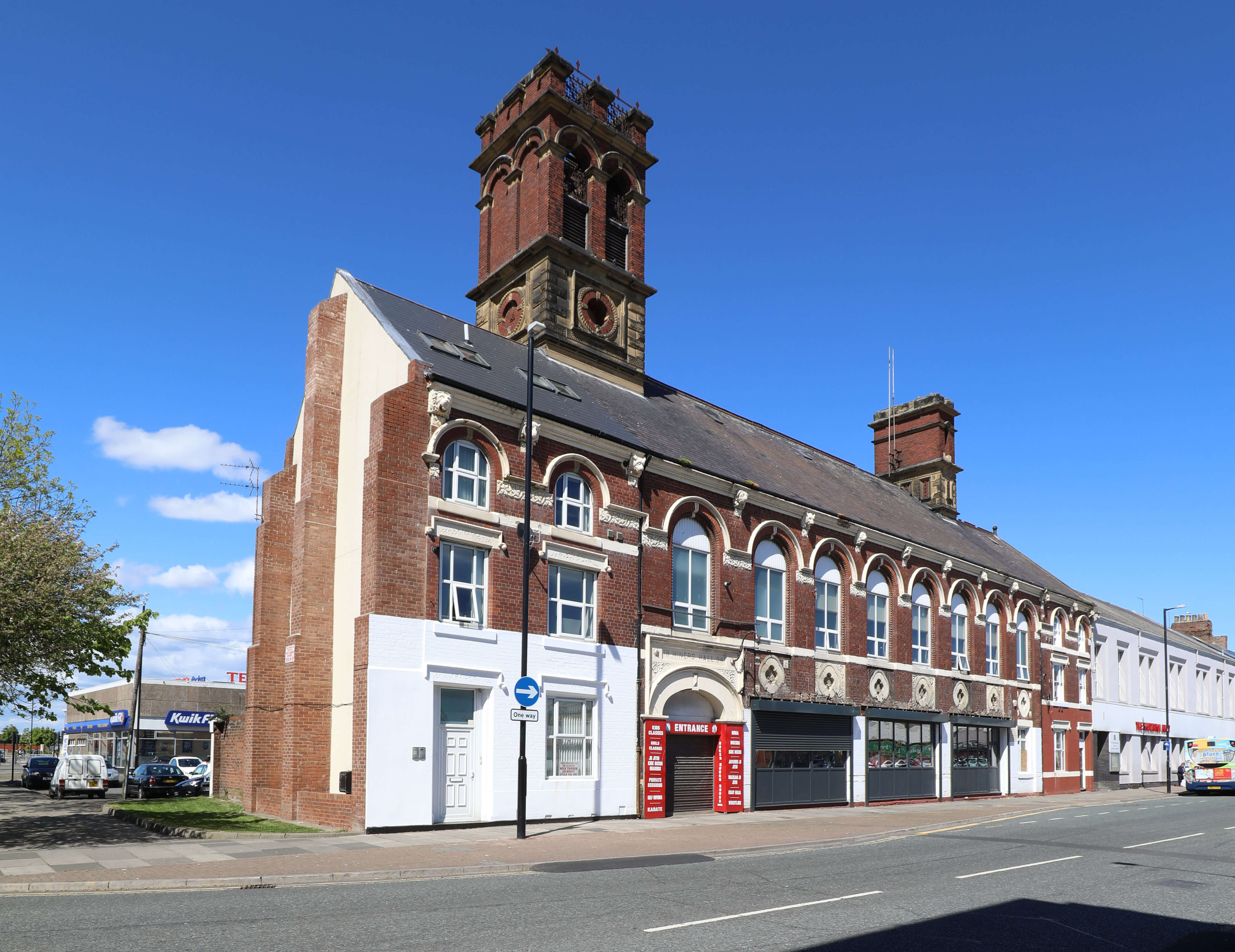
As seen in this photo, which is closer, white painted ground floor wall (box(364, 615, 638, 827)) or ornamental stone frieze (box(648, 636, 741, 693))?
white painted ground floor wall (box(364, 615, 638, 827))

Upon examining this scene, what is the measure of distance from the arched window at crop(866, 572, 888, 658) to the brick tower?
1075 cm

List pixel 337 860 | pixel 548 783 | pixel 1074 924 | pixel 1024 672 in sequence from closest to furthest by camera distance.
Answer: pixel 1074 924 → pixel 337 860 → pixel 548 783 → pixel 1024 672

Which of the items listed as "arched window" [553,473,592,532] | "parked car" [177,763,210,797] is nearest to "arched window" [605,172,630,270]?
"arched window" [553,473,592,532]

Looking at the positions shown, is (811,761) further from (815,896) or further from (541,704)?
(815,896)

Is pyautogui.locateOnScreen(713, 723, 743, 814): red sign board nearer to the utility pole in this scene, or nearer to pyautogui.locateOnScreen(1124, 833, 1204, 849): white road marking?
pyautogui.locateOnScreen(1124, 833, 1204, 849): white road marking

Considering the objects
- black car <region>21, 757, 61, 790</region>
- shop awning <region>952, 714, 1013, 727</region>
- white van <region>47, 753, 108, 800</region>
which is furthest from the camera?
black car <region>21, 757, 61, 790</region>

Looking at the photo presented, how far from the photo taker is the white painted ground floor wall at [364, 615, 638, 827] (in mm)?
19828

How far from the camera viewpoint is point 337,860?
15.1 metres

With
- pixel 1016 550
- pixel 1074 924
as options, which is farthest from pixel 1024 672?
pixel 1074 924

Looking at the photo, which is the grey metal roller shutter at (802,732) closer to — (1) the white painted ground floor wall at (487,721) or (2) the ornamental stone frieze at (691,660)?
(2) the ornamental stone frieze at (691,660)

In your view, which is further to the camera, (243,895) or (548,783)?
(548,783)

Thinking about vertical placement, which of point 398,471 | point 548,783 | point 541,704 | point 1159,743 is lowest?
point 1159,743

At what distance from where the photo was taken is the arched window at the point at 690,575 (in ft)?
88.3

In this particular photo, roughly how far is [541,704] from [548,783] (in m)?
1.76
